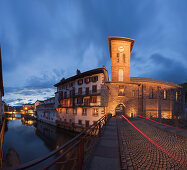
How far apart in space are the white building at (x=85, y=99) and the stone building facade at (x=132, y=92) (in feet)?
6.39

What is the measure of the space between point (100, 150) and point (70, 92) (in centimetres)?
2317

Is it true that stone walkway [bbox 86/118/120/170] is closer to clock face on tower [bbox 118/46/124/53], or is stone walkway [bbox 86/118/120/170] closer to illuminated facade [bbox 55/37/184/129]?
illuminated facade [bbox 55/37/184/129]

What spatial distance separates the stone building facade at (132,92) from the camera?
21125mm

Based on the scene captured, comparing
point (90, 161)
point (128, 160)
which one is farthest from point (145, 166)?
point (90, 161)

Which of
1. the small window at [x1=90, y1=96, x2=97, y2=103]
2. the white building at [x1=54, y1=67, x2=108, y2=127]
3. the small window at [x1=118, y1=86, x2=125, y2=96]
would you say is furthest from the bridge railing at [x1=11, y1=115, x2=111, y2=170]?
the small window at [x1=118, y1=86, x2=125, y2=96]

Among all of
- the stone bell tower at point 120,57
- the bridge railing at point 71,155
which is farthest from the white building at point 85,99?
the bridge railing at point 71,155

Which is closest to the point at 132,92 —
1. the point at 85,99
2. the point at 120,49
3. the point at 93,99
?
the point at 93,99

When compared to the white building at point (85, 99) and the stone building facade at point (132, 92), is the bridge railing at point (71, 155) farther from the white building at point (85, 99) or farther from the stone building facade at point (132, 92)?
the stone building facade at point (132, 92)

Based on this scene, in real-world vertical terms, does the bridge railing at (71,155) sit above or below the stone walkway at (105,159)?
above

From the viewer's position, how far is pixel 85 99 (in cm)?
2291

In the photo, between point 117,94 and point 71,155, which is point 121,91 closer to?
point 117,94

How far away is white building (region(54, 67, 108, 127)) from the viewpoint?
20594 mm

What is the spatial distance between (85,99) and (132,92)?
10568 mm

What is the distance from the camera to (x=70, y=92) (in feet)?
88.6
